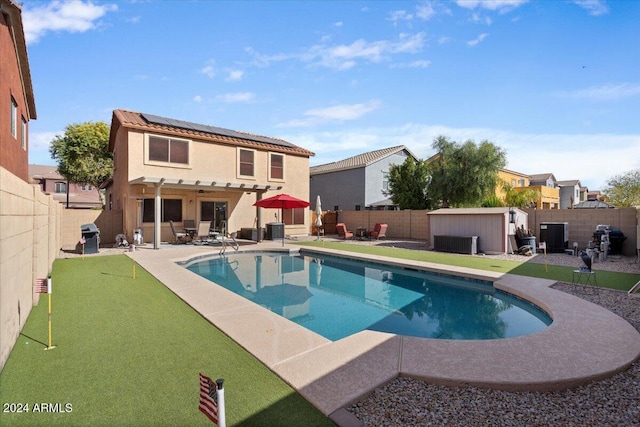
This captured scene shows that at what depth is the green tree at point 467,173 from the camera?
23672 mm

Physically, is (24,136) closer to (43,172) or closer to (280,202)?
(280,202)

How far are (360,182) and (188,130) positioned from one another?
16168mm

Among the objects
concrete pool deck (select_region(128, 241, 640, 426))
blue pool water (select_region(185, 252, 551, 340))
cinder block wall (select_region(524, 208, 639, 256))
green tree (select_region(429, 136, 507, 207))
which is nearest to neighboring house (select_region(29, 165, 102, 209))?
blue pool water (select_region(185, 252, 551, 340))

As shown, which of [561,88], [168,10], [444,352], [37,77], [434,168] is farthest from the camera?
[434,168]

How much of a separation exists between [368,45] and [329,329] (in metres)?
9.61

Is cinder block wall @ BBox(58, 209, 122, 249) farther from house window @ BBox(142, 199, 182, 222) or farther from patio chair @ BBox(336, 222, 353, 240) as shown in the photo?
patio chair @ BBox(336, 222, 353, 240)

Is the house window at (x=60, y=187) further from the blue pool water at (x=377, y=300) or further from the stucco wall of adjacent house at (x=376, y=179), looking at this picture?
the blue pool water at (x=377, y=300)

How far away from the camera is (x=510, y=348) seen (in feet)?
14.3

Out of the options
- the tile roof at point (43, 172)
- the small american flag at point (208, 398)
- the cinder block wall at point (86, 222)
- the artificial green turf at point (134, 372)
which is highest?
the tile roof at point (43, 172)

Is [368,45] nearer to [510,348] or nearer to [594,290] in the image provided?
[594,290]

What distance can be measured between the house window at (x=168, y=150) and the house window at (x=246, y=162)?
3.10 metres

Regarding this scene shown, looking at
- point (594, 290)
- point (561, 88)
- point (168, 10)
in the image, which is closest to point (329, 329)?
point (594, 290)

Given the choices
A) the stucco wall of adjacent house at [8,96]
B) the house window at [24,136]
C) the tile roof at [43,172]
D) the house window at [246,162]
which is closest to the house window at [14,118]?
the stucco wall of adjacent house at [8,96]

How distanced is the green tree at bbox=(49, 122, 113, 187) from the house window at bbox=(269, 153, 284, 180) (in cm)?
1960
